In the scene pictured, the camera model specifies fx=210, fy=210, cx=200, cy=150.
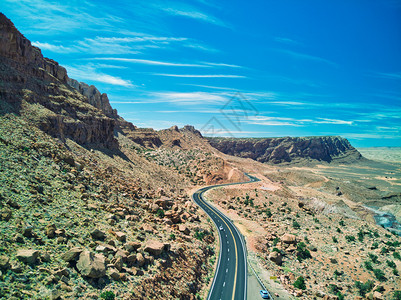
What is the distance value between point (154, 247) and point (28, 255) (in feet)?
41.0

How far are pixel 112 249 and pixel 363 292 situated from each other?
38689 mm

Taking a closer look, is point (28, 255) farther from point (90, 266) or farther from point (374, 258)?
point (374, 258)

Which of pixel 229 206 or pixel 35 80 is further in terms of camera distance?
pixel 229 206

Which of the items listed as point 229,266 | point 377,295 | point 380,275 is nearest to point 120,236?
point 229,266

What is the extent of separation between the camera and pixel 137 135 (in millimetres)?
135625

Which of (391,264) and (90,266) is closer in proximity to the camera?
(90,266)

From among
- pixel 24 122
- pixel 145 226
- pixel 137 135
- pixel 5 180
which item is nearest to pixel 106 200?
pixel 145 226

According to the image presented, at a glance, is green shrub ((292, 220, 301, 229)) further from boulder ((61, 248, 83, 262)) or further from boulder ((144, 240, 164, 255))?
boulder ((61, 248, 83, 262))

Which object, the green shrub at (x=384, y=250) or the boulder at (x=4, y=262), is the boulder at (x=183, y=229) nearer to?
the boulder at (x=4, y=262)

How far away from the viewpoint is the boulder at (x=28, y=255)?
13690 millimetres

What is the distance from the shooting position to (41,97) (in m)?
49.1

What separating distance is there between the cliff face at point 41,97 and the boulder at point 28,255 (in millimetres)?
32084

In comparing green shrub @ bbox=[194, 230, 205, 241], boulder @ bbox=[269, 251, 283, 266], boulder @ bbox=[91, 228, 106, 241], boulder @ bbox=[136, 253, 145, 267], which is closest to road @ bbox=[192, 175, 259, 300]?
green shrub @ bbox=[194, 230, 205, 241]

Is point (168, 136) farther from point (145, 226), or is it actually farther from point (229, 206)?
point (145, 226)
